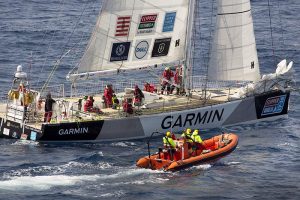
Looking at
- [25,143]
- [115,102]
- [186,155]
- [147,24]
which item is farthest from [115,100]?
[186,155]

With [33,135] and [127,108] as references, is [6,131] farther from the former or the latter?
[127,108]

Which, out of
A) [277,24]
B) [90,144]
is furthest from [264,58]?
[90,144]

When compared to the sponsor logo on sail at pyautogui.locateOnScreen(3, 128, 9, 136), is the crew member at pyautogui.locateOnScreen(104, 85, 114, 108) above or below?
above

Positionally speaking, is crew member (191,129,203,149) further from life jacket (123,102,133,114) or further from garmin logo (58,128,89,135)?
garmin logo (58,128,89,135)

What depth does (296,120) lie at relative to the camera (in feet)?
203

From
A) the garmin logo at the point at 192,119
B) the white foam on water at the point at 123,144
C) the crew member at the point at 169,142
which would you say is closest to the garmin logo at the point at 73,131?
the white foam on water at the point at 123,144

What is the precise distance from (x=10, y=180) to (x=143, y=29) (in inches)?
539

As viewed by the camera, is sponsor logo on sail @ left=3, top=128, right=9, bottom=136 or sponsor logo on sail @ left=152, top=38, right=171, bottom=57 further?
sponsor logo on sail @ left=152, top=38, right=171, bottom=57

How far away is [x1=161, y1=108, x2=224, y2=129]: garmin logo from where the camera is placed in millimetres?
58188

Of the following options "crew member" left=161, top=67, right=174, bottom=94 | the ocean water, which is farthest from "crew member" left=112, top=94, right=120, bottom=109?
"crew member" left=161, top=67, right=174, bottom=94

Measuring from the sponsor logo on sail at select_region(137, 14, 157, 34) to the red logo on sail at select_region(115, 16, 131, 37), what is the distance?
75 cm

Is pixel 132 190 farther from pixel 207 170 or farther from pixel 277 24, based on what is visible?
pixel 277 24

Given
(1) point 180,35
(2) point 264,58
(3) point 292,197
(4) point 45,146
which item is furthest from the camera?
(2) point 264,58

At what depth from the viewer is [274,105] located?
6184 centimetres
